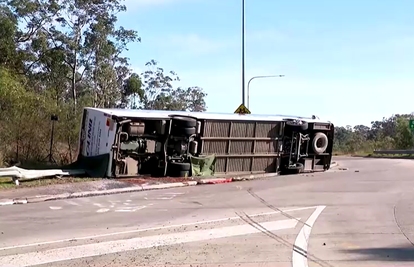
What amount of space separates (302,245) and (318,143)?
16.2 meters

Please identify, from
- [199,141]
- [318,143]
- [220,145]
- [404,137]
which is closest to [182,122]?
[199,141]

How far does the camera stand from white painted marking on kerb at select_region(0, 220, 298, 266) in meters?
7.46

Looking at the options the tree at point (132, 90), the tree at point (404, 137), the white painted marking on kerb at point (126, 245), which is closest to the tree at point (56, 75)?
the tree at point (132, 90)

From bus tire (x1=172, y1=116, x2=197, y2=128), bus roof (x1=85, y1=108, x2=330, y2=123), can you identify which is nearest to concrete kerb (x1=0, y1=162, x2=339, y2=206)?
bus tire (x1=172, y1=116, x2=197, y2=128)

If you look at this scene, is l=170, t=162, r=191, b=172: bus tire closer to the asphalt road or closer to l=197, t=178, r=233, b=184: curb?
l=197, t=178, r=233, b=184: curb

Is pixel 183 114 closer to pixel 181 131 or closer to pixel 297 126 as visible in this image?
pixel 181 131

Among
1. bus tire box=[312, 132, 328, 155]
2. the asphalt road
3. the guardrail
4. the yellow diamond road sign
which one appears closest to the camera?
the asphalt road

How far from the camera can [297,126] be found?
911 inches

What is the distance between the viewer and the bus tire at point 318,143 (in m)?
24.1

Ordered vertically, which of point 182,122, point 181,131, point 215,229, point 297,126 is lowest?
point 215,229

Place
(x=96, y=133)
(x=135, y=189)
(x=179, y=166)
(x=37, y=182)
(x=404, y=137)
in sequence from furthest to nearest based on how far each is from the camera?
(x=404, y=137) < (x=179, y=166) < (x=96, y=133) < (x=135, y=189) < (x=37, y=182)

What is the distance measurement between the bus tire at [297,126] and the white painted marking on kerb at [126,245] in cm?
1270

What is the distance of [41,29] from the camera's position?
34.4 m

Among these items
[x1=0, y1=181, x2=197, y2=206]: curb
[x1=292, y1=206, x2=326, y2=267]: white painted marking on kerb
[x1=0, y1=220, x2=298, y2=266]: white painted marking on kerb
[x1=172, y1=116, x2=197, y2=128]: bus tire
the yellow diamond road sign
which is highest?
the yellow diamond road sign
